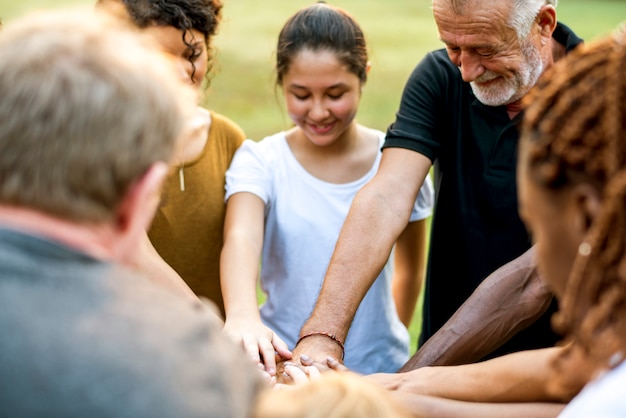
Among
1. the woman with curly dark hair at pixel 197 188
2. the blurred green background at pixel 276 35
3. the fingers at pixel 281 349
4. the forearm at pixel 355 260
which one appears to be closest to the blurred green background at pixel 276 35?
the blurred green background at pixel 276 35

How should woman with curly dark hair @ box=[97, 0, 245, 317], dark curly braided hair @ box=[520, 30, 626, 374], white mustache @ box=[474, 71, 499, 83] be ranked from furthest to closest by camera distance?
1. woman with curly dark hair @ box=[97, 0, 245, 317]
2. white mustache @ box=[474, 71, 499, 83]
3. dark curly braided hair @ box=[520, 30, 626, 374]

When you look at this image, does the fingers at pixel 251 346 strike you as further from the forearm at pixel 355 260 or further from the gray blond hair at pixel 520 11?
the gray blond hair at pixel 520 11

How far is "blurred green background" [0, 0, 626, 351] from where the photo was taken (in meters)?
12.7

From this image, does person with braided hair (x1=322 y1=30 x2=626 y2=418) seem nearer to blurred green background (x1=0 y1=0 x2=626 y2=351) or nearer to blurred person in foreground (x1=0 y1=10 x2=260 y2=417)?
blurred person in foreground (x1=0 y1=10 x2=260 y2=417)

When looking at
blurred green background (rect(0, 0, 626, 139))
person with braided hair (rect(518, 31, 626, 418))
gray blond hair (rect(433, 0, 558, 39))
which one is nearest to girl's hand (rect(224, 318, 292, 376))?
gray blond hair (rect(433, 0, 558, 39))

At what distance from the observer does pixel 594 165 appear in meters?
1.44

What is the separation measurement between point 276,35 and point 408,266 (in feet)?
43.5

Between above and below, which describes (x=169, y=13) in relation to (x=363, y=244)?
above

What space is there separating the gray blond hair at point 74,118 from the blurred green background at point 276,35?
7243 millimetres

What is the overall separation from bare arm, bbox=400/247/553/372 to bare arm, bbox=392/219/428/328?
0.94 metres

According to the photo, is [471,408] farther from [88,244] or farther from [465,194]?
[88,244]

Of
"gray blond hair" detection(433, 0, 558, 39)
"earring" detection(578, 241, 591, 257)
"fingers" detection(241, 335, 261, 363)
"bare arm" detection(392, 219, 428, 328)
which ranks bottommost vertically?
"bare arm" detection(392, 219, 428, 328)

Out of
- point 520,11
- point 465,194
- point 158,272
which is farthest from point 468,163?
point 158,272

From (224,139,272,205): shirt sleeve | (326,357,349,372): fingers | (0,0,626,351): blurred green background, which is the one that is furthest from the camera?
(0,0,626,351): blurred green background
